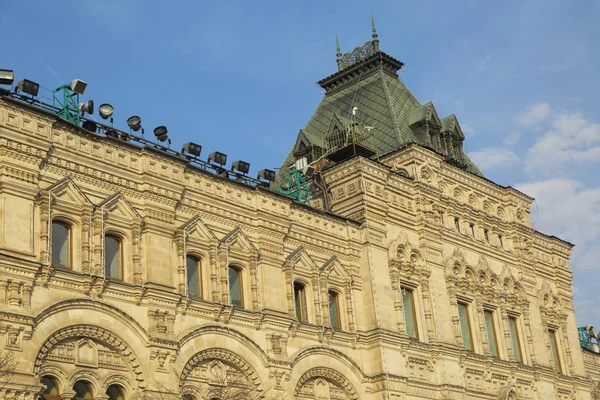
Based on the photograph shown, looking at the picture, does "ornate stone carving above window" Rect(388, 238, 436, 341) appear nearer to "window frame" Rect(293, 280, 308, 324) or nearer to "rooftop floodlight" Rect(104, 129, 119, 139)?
"window frame" Rect(293, 280, 308, 324)

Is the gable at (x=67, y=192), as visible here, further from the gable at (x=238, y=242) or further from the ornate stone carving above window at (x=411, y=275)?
the ornate stone carving above window at (x=411, y=275)

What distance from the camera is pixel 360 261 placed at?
4344 centimetres

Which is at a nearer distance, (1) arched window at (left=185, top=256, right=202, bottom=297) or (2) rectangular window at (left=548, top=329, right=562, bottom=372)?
(1) arched window at (left=185, top=256, right=202, bottom=297)

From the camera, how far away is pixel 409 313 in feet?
147

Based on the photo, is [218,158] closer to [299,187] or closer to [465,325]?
[299,187]

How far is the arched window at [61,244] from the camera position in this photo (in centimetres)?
3188

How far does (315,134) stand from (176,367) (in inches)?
986

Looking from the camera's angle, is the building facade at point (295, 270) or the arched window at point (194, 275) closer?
the building facade at point (295, 270)

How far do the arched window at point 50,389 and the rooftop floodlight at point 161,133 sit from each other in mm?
11262

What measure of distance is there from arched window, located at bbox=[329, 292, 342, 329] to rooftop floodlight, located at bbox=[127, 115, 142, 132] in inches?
452

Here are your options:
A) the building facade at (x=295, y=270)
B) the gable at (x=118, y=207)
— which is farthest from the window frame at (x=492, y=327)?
the gable at (x=118, y=207)

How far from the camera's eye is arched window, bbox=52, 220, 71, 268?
105 feet

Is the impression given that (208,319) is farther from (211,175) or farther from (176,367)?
(211,175)

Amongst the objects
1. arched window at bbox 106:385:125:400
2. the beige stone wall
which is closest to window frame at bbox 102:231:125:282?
the beige stone wall
